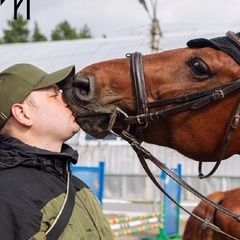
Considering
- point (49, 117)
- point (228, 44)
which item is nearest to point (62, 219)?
point (49, 117)

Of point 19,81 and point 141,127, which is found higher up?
point 19,81

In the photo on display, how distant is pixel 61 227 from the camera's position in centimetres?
265

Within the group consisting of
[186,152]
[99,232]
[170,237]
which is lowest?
[170,237]

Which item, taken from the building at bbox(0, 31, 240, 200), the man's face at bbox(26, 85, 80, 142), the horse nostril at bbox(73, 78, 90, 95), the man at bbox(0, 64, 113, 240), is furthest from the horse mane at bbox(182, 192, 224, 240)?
the building at bbox(0, 31, 240, 200)

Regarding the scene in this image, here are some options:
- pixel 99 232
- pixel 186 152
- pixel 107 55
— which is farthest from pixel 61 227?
pixel 107 55

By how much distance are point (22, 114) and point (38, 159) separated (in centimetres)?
24

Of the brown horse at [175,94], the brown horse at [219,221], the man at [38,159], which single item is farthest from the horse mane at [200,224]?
the man at [38,159]

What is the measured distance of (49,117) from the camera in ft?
9.60

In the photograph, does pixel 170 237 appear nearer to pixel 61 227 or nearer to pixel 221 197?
pixel 221 197

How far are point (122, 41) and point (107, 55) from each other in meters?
2.47

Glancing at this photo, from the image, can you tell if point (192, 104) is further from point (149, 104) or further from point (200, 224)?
point (200, 224)

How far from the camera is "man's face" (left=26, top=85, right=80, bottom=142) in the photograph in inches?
115

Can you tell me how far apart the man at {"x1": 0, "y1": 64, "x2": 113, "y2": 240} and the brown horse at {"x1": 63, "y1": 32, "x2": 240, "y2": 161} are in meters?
0.15

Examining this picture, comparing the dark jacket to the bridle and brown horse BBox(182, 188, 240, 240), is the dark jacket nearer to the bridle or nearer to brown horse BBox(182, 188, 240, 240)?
the bridle
